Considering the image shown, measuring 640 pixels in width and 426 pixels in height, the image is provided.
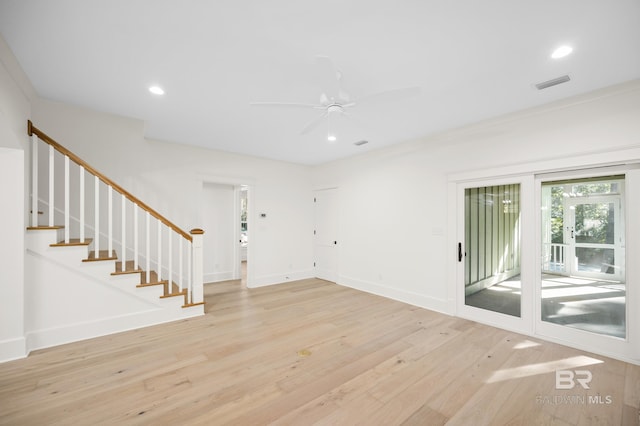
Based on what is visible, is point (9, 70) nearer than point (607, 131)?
Yes

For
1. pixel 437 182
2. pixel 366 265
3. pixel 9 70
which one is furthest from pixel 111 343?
pixel 437 182

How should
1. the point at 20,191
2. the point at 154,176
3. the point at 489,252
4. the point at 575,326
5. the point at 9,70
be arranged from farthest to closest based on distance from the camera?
the point at 154,176 < the point at 489,252 < the point at 575,326 < the point at 20,191 < the point at 9,70

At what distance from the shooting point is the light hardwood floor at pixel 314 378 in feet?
6.20

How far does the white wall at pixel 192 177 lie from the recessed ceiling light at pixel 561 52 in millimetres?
4818

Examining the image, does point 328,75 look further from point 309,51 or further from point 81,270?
point 81,270

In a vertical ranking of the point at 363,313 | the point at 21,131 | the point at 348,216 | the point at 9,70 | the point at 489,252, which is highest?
the point at 9,70

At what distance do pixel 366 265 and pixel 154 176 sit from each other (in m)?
4.25

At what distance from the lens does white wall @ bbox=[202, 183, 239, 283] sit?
19.1 feet

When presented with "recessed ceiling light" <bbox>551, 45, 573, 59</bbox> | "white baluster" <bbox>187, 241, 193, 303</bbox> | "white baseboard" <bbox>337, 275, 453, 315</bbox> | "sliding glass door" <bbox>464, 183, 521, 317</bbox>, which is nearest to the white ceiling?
"recessed ceiling light" <bbox>551, 45, 573, 59</bbox>

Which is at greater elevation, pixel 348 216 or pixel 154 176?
pixel 154 176

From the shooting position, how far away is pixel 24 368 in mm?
2418

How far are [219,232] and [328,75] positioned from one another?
16.3 ft

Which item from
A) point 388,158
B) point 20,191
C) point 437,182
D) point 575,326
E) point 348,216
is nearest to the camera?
point 20,191

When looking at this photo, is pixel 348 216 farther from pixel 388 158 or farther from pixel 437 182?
pixel 437 182
